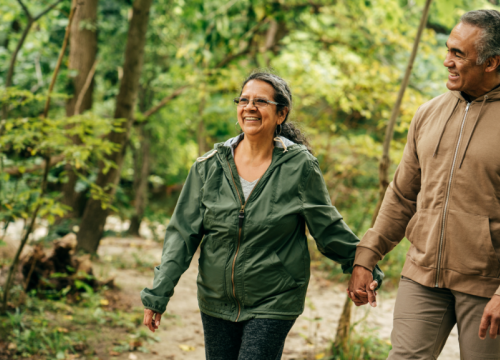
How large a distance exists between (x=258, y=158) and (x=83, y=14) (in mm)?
6065

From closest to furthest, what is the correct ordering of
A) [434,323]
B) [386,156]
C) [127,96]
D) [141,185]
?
[434,323] < [386,156] < [127,96] < [141,185]

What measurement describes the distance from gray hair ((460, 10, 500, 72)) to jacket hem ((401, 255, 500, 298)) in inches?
37.0

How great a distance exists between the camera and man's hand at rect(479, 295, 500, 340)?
1880 millimetres

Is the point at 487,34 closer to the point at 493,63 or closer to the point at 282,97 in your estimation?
the point at 493,63

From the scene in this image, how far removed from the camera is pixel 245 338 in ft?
7.50

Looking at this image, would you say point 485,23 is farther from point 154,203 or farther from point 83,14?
point 154,203

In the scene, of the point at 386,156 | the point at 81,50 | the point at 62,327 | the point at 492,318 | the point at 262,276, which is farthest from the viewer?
the point at 81,50

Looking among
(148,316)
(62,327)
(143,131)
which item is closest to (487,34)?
(148,316)

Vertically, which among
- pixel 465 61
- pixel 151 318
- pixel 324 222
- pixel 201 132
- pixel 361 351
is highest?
pixel 201 132

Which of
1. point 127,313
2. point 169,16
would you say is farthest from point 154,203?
point 127,313

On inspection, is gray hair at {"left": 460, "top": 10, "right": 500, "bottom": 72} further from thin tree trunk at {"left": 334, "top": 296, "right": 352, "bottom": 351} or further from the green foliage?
the green foliage

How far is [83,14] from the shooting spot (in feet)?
24.2

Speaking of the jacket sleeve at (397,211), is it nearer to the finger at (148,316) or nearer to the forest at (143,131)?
the forest at (143,131)

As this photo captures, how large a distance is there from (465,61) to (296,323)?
4243 millimetres
